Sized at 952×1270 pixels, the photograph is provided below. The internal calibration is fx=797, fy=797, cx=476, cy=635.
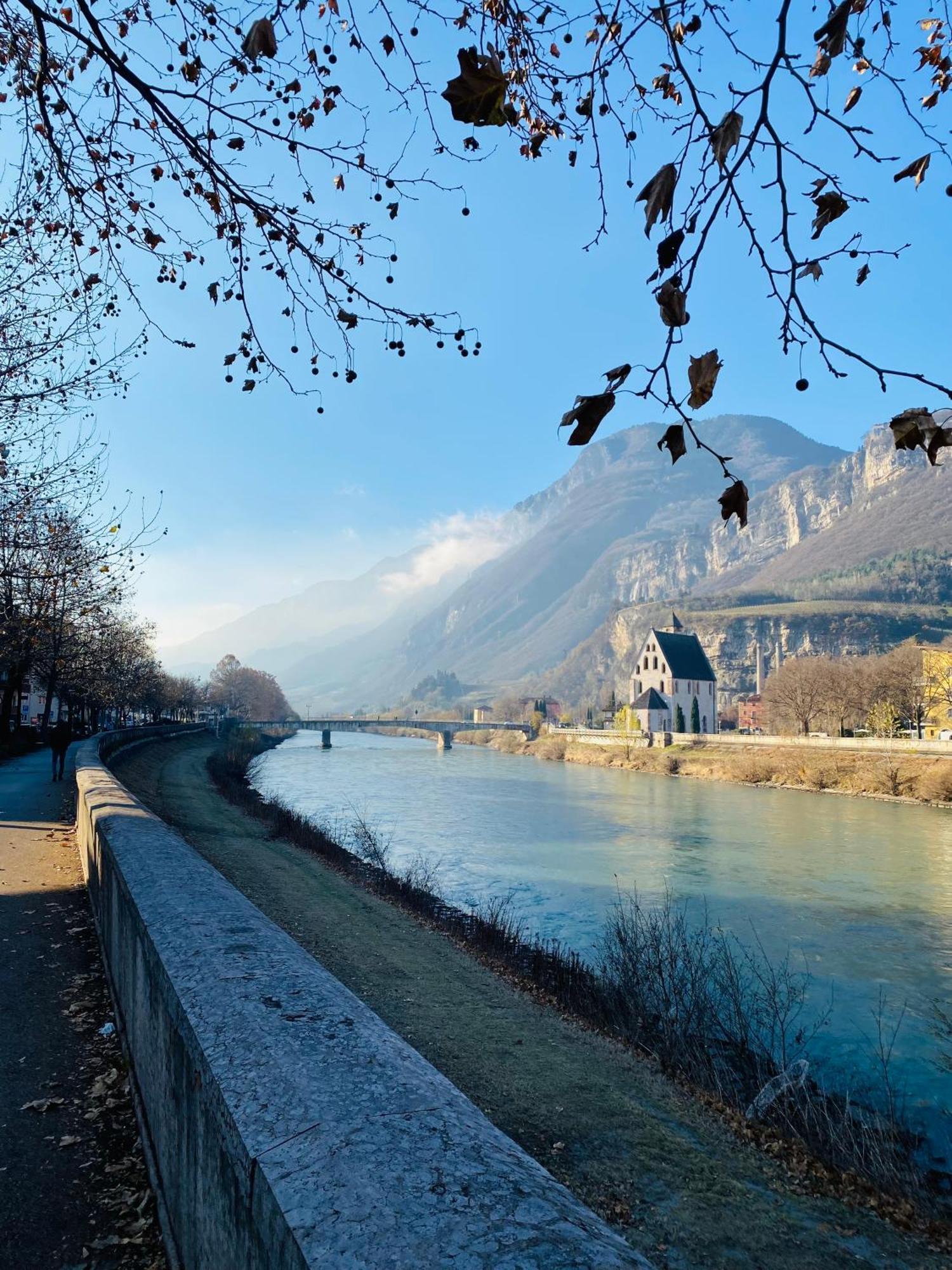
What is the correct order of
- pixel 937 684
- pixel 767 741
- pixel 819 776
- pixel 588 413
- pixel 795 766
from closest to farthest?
pixel 588 413 < pixel 819 776 < pixel 795 766 < pixel 937 684 < pixel 767 741

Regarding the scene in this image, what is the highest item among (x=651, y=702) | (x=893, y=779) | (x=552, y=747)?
(x=651, y=702)

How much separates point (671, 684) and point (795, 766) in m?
63.9

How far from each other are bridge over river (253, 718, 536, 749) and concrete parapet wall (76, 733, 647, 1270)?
108096 millimetres

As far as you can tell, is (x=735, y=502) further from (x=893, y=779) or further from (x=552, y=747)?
(x=552, y=747)

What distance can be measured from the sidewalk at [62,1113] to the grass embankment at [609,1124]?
10.8 ft

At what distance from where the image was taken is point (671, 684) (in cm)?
12569

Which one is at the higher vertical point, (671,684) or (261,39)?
(261,39)

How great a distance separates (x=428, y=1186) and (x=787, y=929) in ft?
64.7

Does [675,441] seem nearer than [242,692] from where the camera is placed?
Yes

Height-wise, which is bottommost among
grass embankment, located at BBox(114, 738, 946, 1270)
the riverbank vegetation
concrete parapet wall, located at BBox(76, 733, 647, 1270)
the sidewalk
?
the riverbank vegetation

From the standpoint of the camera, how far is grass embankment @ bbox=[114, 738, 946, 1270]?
5.65 metres

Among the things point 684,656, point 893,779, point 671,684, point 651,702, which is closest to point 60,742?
point 893,779

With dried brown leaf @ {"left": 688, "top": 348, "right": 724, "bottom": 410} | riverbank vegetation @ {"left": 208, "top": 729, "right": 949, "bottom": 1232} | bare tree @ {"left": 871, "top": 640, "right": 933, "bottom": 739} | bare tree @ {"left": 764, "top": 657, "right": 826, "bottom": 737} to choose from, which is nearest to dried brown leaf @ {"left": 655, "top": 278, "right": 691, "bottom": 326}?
dried brown leaf @ {"left": 688, "top": 348, "right": 724, "bottom": 410}

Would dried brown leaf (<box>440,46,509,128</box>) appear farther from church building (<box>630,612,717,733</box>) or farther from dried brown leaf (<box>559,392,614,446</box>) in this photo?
church building (<box>630,612,717,733</box>)
